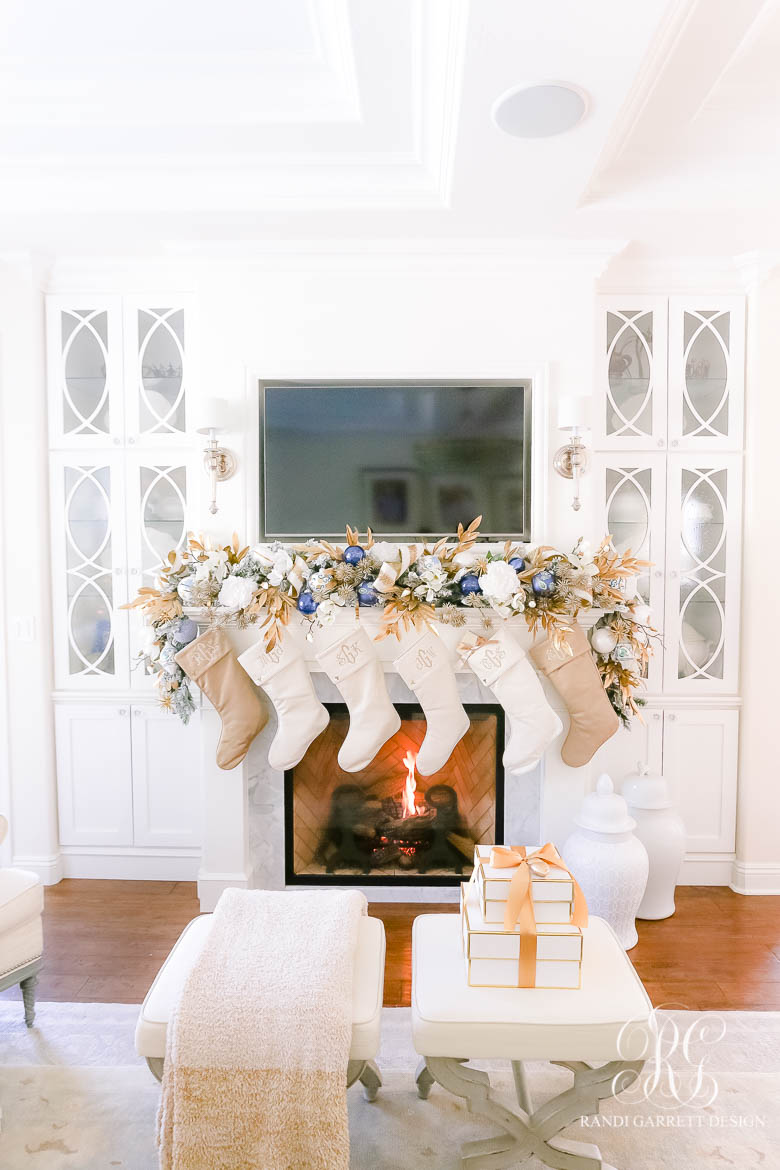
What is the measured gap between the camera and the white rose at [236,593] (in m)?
2.47

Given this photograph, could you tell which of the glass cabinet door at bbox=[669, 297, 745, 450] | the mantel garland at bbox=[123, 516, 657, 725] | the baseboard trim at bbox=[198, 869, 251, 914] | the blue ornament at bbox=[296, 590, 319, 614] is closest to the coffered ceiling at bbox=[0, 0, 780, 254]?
the glass cabinet door at bbox=[669, 297, 745, 450]

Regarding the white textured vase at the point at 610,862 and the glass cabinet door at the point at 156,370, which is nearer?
the white textured vase at the point at 610,862

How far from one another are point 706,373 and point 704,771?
171 centimetres

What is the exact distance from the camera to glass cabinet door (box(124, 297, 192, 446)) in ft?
9.67

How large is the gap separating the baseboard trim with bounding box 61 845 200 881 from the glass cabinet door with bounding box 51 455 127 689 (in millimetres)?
751

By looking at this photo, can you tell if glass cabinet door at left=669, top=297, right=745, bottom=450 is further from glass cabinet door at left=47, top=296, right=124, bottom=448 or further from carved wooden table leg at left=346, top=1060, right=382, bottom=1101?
carved wooden table leg at left=346, top=1060, right=382, bottom=1101

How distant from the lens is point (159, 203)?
2.41 meters

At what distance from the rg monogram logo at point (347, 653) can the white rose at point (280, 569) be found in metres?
0.33

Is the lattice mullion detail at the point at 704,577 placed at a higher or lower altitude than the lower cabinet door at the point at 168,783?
higher


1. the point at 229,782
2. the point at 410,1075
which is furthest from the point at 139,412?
the point at 410,1075

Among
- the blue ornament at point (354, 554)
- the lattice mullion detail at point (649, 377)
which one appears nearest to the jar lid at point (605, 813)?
the blue ornament at point (354, 554)

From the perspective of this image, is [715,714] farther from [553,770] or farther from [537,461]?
[537,461]

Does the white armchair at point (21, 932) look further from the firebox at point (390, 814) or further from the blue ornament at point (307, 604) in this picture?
the blue ornament at point (307, 604)

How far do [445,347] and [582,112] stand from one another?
39.0 inches
